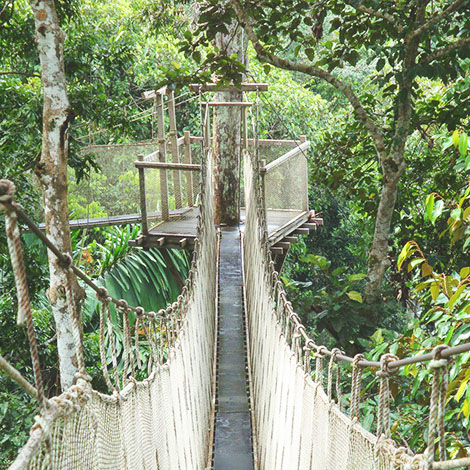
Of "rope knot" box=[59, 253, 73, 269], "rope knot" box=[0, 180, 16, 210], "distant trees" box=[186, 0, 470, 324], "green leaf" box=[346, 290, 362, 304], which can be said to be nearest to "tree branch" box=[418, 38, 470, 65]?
"distant trees" box=[186, 0, 470, 324]

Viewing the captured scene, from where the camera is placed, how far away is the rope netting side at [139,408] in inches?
43.4

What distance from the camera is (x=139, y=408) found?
1717mm

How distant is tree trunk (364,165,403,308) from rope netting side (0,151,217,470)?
116 cm

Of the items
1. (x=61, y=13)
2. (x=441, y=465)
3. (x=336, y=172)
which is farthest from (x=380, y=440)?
(x=336, y=172)

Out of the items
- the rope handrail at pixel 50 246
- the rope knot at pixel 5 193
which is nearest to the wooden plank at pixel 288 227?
the rope handrail at pixel 50 246

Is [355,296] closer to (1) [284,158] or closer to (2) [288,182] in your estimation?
(1) [284,158]

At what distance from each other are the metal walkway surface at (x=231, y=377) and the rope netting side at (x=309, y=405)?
0.26 feet

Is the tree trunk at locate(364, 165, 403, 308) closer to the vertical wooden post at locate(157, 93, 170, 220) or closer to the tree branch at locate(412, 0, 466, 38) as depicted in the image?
the tree branch at locate(412, 0, 466, 38)

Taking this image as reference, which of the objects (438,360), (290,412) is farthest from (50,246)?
(290,412)

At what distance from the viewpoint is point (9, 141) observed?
3.65 meters

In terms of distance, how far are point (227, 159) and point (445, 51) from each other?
10.1ft

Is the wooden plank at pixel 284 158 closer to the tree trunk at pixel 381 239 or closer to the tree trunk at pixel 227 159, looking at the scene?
the tree trunk at pixel 227 159

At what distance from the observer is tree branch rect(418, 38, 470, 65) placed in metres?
3.58

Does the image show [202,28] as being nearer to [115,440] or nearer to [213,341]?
[213,341]
